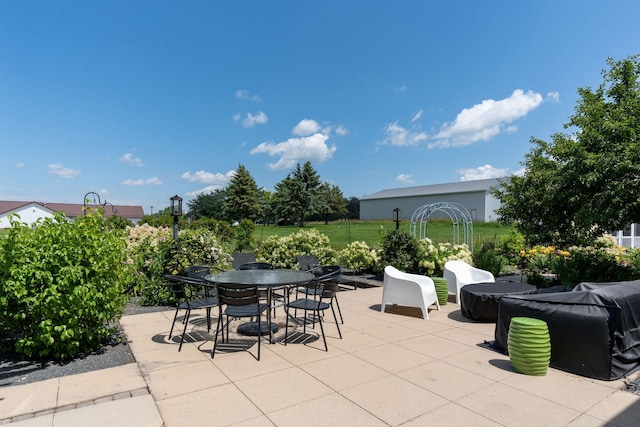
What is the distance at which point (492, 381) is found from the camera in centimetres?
314

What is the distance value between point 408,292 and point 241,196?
130 ft

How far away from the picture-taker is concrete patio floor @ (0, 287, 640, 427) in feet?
8.15

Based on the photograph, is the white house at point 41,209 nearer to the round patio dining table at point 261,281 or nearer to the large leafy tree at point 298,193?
the large leafy tree at point 298,193

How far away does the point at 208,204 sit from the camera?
61875 mm

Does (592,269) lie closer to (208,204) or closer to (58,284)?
(58,284)

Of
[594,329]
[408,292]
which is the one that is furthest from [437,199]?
[594,329]

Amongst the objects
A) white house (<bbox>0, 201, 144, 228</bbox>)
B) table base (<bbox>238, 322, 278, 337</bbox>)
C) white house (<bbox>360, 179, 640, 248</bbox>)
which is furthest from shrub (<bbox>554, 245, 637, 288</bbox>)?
white house (<bbox>0, 201, 144, 228</bbox>)

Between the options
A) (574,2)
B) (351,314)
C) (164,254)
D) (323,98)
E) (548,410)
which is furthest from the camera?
(323,98)

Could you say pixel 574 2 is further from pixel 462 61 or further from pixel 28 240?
pixel 28 240

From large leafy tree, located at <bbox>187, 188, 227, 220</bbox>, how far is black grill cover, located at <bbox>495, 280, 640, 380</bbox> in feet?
190

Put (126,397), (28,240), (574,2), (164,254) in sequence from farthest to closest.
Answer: (164,254) < (574,2) < (28,240) < (126,397)

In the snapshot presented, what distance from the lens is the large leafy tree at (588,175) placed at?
562cm

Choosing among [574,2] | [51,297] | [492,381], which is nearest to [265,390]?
[492,381]

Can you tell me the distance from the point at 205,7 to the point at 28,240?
290 inches
